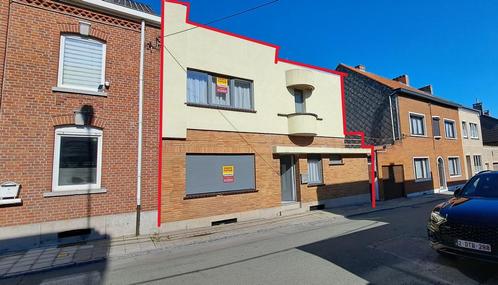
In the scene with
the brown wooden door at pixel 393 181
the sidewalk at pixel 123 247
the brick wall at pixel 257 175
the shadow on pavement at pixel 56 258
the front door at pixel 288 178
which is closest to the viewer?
the shadow on pavement at pixel 56 258

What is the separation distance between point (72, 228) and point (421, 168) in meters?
20.4

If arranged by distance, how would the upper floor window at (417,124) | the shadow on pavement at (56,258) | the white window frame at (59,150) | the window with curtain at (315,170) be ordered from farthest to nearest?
1. the upper floor window at (417,124)
2. the window with curtain at (315,170)
3. the white window frame at (59,150)
4. the shadow on pavement at (56,258)

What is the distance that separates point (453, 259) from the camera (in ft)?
17.8

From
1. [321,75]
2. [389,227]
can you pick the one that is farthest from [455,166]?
[389,227]

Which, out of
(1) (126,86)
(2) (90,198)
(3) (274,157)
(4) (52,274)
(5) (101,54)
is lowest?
(4) (52,274)

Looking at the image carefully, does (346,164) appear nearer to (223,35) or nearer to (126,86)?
(223,35)

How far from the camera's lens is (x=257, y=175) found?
11523 millimetres

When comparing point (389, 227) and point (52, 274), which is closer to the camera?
point (52, 274)

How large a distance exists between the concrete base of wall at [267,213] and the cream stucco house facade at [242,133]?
36 mm

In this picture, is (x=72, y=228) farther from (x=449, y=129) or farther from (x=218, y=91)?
(x=449, y=129)

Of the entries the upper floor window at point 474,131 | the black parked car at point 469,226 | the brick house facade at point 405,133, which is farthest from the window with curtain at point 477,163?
the black parked car at point 469,226

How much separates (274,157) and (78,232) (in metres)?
7.42

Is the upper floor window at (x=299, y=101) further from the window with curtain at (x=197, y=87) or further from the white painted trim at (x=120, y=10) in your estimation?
the white painted trim at (x=120, y=10)

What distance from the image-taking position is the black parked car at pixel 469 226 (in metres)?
4.36
